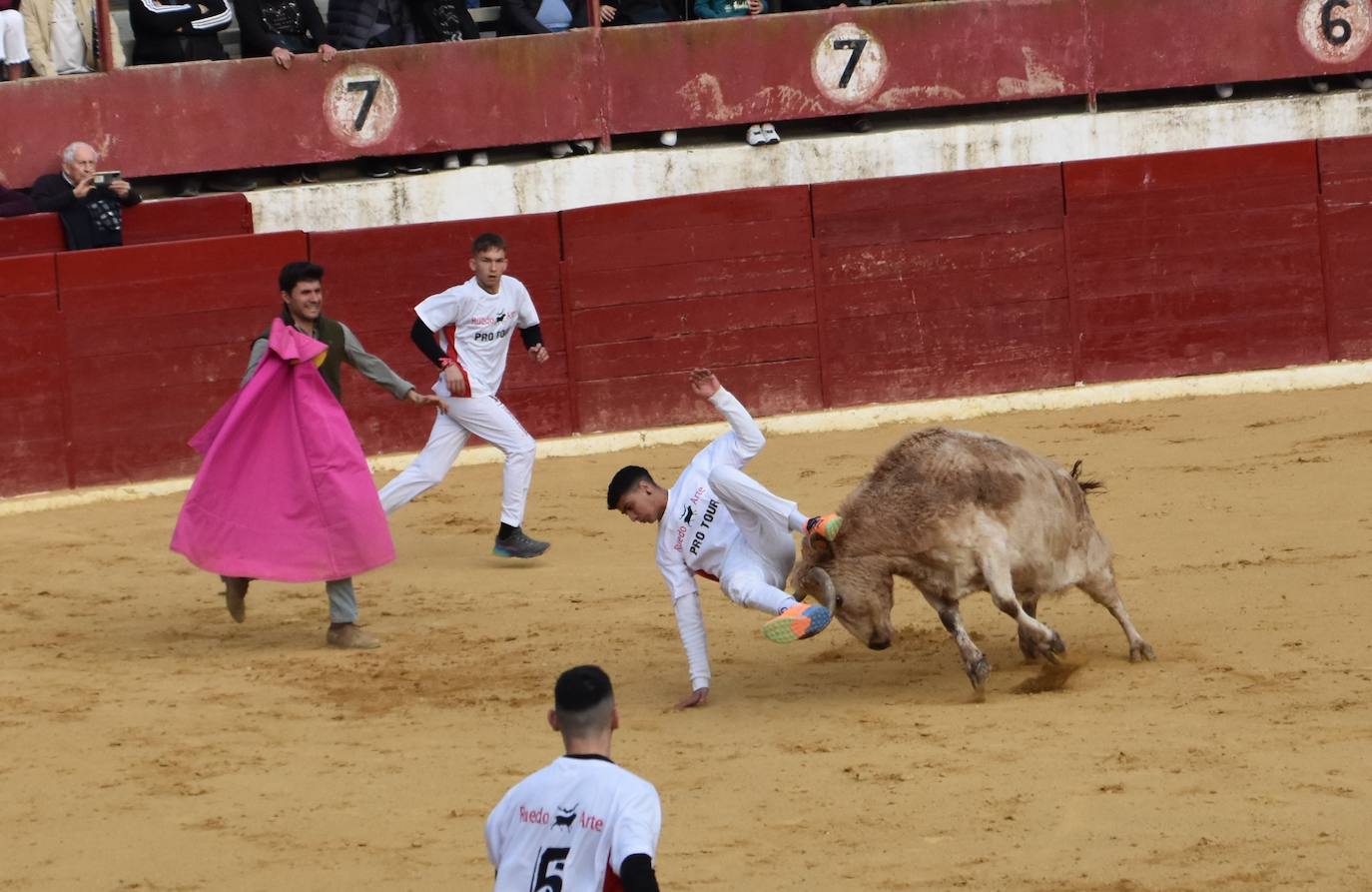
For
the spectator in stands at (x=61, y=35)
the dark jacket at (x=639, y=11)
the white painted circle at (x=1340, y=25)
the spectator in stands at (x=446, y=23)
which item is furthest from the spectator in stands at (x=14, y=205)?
the white painted circle at (x=1340, y=25)

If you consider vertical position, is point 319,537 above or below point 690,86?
below

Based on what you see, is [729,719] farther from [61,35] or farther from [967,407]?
[61,35]

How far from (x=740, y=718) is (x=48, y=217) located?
24.7ft

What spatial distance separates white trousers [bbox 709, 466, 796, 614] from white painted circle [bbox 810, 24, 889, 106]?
862cm

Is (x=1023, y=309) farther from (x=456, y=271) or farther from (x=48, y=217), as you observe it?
(x=48, y=217)

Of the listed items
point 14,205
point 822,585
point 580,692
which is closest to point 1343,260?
point 822,585

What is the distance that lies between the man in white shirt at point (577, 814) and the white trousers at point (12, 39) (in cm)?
1144

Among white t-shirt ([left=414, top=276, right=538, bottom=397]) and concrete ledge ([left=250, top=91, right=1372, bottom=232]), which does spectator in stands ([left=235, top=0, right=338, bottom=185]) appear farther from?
white t-shirt ([left=414, top=276, right=538, bottom=397])

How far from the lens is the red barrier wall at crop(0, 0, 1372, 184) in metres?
14.4

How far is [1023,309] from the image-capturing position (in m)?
14.4

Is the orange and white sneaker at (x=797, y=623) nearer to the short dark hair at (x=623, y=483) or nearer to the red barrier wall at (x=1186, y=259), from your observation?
the short dark hair at (x=623, y=483)

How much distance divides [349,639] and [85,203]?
17.2ft

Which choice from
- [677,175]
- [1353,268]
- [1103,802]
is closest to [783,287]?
[677,175]

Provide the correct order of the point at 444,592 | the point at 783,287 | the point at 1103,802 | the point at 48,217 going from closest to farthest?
the point at 1103,802, the point at 444,592, the point at 48,217, the point at 783,287
